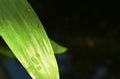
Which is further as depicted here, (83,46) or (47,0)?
(83,46)

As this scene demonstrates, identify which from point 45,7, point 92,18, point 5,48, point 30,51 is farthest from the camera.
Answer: point 92,18

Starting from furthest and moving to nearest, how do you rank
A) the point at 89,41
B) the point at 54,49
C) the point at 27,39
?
the point at 89,41, the point at 54,49, the point at 27,39

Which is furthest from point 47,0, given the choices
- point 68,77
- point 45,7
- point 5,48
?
point 5,48

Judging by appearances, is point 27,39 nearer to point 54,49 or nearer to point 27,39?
point 27,39

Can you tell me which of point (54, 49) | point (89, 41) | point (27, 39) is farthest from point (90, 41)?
point (27, 39)

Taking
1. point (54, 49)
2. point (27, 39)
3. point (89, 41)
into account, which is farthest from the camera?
point (89, 41)

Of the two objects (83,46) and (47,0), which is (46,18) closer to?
(47,0)

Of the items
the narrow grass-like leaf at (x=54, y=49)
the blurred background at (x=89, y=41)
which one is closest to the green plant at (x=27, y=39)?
the narrow grass-like leaf at (x=54, y=49)

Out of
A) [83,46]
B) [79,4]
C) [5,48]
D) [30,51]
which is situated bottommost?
[83,46]

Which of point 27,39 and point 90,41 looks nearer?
point 27,39

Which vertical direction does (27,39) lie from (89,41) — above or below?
above
